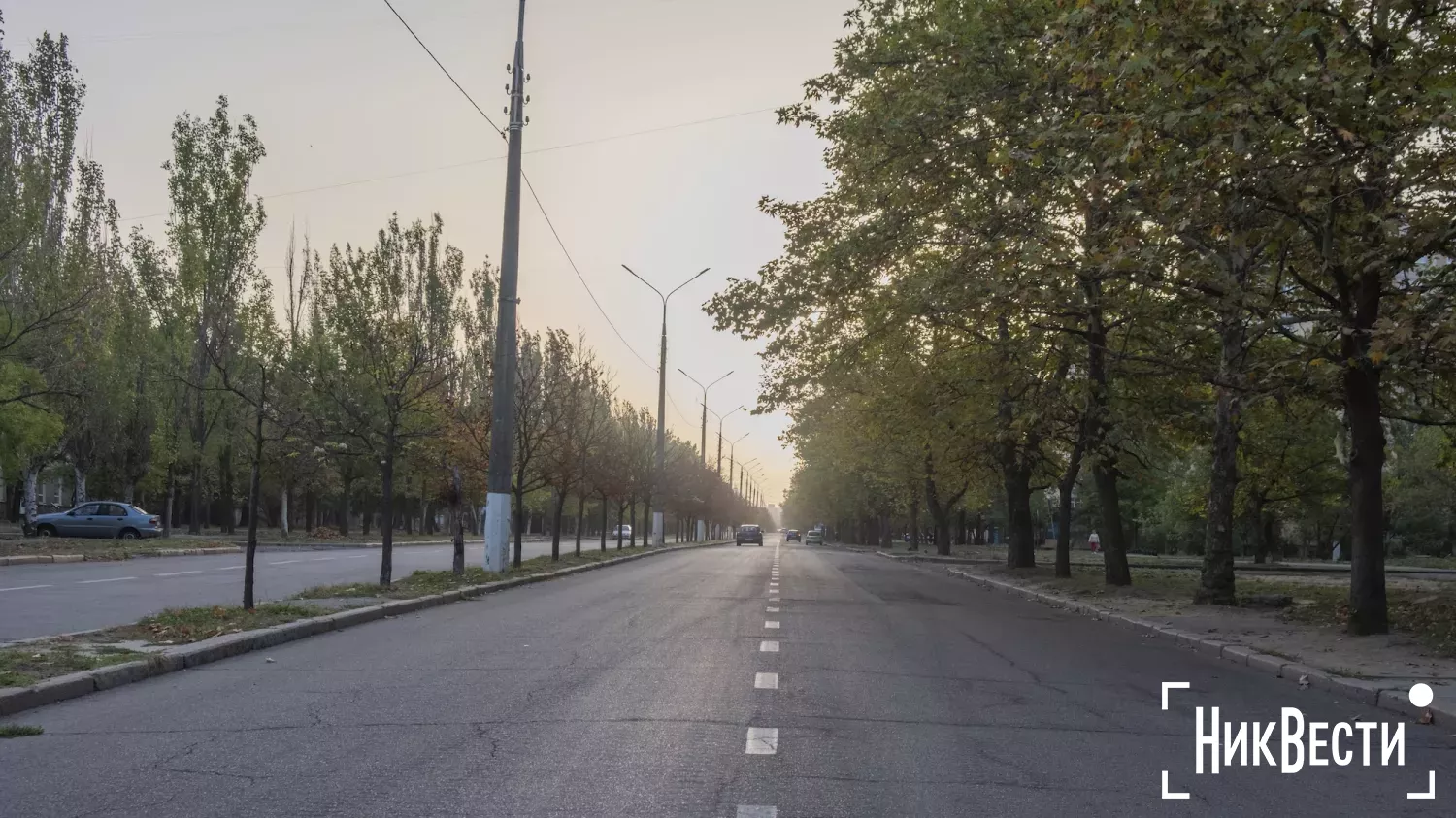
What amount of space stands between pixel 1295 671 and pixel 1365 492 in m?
4.28

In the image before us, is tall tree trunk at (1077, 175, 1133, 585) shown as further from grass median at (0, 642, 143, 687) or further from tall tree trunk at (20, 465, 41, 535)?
tall tree trunk at (20, 465, 41, 535)

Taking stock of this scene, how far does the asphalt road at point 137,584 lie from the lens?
1334 centimetres

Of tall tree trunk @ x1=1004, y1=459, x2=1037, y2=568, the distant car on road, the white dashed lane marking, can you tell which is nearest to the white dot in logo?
the white dashed lane marking

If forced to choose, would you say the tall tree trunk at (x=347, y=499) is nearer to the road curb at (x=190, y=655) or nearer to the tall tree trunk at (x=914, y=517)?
the tall tree trunk at (x=914, y=517)

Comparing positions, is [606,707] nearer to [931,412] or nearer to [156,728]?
[156,728]

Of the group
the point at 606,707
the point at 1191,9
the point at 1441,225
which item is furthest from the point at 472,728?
the point at 1441,225

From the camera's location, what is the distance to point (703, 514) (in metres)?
85.1

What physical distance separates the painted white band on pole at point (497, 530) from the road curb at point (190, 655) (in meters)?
4.24

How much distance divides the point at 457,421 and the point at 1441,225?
61.2 ft

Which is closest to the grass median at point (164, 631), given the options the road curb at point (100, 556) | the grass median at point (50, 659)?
the grass median at point (50, 659)

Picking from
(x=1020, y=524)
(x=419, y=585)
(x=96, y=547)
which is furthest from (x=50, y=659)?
(x=1020, y=524)

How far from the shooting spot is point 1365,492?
1371 centimetres

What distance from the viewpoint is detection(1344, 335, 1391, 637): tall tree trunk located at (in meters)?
13.4

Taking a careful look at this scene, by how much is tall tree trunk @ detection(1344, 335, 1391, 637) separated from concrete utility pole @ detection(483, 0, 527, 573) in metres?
14.2
